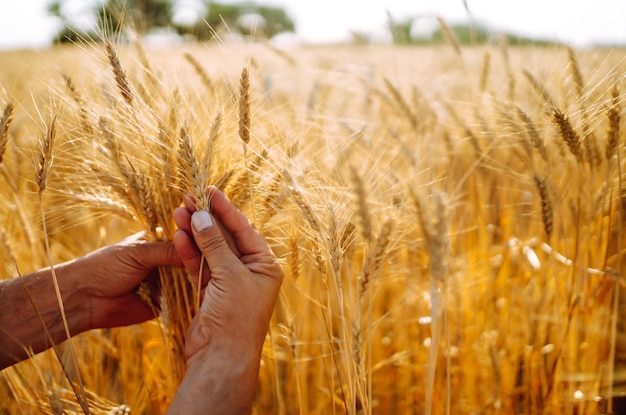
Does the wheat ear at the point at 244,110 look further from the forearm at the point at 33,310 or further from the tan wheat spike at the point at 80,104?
the forearm at the point at 33,310

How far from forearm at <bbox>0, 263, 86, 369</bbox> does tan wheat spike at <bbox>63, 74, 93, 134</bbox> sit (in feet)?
1.30

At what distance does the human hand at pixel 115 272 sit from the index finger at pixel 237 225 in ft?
0.63

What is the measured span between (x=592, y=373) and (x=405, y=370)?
613 millimetres

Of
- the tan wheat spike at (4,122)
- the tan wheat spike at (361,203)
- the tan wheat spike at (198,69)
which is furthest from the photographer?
the tan wheat spike at (198,69)

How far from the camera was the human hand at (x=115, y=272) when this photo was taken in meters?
1.29

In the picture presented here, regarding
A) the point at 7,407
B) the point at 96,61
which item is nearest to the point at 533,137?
the point at 96,61

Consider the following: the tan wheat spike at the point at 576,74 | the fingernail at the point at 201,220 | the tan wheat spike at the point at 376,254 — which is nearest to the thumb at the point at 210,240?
the fingernail at the point at 201,220

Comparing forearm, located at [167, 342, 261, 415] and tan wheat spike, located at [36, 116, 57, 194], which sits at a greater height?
tan wheat spike, located at [36, 116, 57, 194]

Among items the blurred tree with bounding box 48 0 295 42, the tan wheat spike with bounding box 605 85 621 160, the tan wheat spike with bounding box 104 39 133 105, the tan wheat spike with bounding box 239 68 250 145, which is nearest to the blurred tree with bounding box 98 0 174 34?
the blurred tree with bounding box 48 0 295 42

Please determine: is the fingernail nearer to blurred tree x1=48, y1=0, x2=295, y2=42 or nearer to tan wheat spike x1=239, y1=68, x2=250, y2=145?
tan wheat spike x1=239, y1=68, x2=250, y2=145

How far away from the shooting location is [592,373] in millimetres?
1564

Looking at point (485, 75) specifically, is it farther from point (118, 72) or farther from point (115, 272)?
point (115, 272)

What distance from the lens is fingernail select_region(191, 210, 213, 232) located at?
110cm

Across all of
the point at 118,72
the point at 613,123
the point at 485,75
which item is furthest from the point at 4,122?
the point at 485,75
